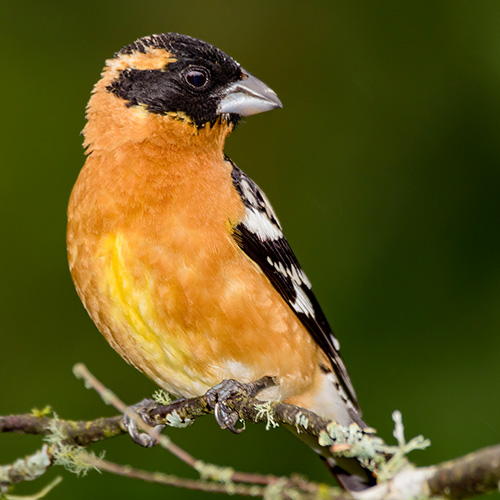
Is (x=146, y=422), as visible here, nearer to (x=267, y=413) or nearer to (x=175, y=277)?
(x=175, y=277)

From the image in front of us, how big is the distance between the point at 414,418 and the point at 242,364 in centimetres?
223

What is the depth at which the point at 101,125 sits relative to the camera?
4234 mm

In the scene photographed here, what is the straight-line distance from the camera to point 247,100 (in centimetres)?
435

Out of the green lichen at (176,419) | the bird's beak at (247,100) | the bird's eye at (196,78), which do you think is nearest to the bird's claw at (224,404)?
the green lichen at (176,419)

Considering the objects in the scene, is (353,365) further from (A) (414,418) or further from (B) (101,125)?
(B) (101,125)

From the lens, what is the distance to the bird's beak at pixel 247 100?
4316 mm

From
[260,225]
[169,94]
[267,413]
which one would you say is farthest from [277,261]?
[267,413]

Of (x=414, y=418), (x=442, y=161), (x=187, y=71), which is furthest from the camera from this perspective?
(x=442, y=161)

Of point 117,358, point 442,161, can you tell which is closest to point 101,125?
point 117,358

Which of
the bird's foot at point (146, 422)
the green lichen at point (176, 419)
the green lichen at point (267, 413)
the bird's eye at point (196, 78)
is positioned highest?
the bird's eye at point (196, 78)

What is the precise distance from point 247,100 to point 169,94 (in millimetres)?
436

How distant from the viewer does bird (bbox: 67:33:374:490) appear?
3.75 metres

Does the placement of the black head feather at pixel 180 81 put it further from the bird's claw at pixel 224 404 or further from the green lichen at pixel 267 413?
the green lichen at pixel 267 413

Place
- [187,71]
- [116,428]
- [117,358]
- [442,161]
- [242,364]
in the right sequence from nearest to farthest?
[116,428] → [242,364] → [187,71] → [117,358] → [442,161]
